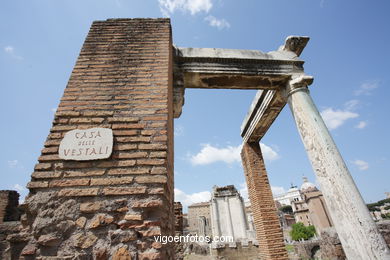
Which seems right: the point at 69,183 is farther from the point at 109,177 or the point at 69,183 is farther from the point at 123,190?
the point at 123,190

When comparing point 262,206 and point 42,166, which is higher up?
point 42,166

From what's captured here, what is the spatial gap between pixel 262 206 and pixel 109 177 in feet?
15.2

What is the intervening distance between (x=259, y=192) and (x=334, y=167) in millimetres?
2793

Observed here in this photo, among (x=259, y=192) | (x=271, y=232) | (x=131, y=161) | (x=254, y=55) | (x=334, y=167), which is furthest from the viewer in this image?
(x=259, y=192)

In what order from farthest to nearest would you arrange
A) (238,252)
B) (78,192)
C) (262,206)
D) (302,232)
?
1. (302,232)
2. (238,252)
3. (262,206)
4. (78,192)

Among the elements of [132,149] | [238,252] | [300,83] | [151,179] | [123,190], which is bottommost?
[238,252]

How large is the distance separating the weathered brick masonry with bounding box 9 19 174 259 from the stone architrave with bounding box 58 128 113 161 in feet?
0.21

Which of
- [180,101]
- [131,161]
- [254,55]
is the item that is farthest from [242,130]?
[131,161]

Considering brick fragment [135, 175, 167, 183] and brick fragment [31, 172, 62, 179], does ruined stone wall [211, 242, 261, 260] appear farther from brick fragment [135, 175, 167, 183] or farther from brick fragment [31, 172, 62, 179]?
brick fragment [31, 172, 62, 179]

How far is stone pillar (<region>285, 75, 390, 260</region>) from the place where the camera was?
246 centimetres

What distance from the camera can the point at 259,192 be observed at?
17.8 ft

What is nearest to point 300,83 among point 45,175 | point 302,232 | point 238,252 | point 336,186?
point 336,186

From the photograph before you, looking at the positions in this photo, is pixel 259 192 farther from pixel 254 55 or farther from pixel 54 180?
pixel 54 180

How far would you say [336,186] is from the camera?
2.84 meters
